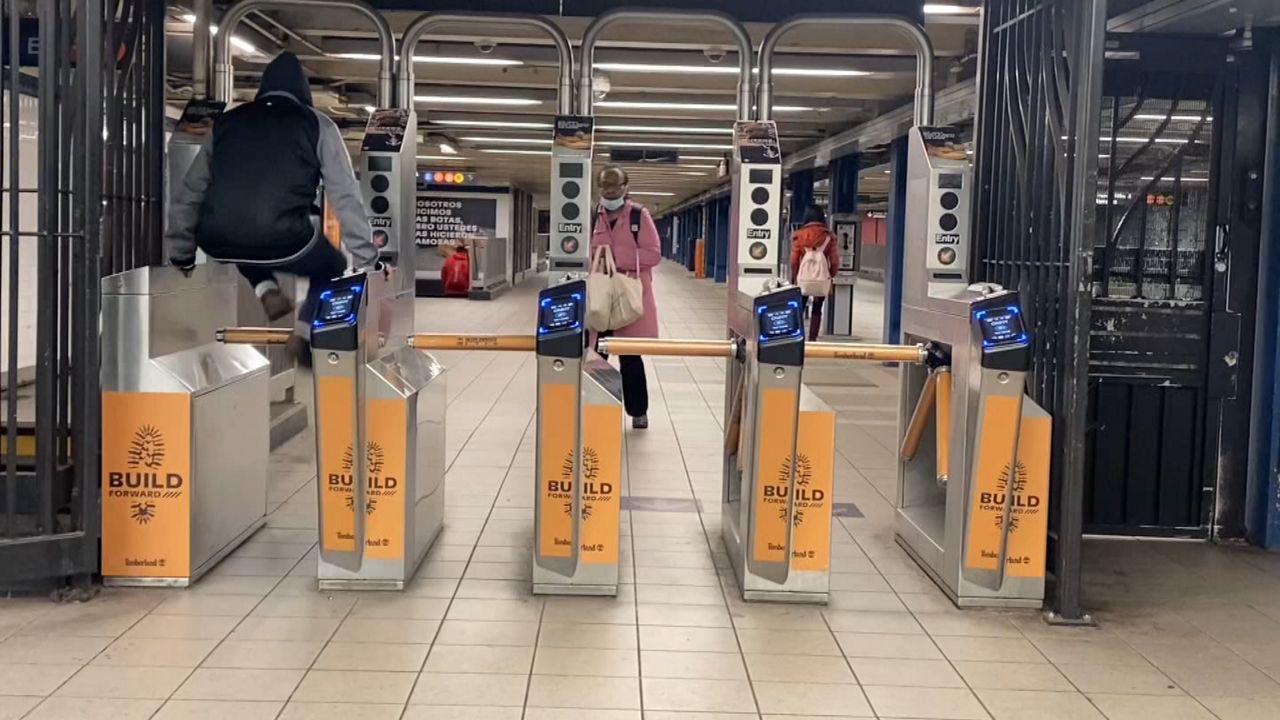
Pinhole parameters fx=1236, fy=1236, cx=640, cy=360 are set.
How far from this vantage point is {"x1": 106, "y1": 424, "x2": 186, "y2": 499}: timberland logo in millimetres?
4133

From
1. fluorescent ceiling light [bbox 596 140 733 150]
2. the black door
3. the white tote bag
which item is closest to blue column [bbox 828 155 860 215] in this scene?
fluorescent ceiling light [bbox 596 140 733 150]

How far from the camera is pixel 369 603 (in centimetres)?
409

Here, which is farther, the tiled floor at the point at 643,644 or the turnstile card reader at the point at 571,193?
the turnstile card reader at the point at 571,193

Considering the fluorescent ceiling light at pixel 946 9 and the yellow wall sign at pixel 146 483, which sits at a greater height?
→ the fluorescent ceiling light at pixel 946 9

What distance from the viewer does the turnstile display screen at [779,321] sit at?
4082mm

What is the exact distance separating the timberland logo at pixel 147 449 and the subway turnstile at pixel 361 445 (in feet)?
1.70

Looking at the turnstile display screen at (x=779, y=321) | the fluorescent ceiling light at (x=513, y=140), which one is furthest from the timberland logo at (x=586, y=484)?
the fluorescent ceiling light at (x=513, y=140)

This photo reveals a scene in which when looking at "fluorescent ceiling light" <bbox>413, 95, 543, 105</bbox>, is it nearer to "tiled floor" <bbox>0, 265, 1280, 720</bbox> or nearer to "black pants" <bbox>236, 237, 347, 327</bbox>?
"tiled floor" <bbox>0, 265, 1280, 720</bbox>

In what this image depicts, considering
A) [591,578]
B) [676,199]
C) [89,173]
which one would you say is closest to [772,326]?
[591,578]

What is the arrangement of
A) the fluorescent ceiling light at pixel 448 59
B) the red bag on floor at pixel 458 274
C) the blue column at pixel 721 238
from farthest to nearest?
the blue column at pixel 721 238 < the red bag on floor at pixel 458 274 < the fluorescent ceiling light at pixel 448 59

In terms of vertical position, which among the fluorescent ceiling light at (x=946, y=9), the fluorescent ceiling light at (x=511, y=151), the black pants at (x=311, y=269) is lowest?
the black pants at (x=311, y=269)

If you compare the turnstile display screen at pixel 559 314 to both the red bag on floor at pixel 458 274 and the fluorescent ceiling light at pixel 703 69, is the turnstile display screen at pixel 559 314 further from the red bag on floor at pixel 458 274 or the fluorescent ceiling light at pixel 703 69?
the red bag on floor at pixel 458 274

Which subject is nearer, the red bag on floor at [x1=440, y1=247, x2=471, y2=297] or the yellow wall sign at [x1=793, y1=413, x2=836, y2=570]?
the yellow wall sign at [x1=793, y1=413, x2=836, y2=570]

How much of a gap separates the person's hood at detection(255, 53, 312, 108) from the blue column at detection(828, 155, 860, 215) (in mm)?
12005
